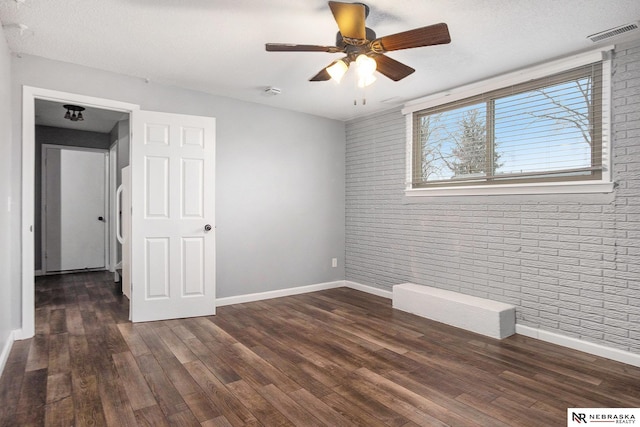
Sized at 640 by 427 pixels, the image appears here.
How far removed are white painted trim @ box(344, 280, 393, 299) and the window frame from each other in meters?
1.34

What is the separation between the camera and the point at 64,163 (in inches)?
258

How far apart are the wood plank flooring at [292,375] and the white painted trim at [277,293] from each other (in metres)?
0.59

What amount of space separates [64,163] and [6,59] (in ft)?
13.8

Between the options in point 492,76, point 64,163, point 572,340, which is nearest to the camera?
point 572,340

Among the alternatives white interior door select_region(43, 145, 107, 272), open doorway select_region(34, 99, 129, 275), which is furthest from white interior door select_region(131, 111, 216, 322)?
white interior door select_region(43, 145, 107, 272)

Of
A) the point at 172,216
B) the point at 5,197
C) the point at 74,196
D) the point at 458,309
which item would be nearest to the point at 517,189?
the point at 458,309

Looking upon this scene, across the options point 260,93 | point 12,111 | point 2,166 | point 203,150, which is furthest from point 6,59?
point 260,93

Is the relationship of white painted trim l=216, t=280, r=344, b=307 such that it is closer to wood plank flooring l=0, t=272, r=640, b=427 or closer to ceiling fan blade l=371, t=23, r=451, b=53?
wood plank flooring l=0, t=272, r=640, b=427

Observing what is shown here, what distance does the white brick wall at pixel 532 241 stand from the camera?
2809mm

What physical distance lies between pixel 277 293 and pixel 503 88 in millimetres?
3476

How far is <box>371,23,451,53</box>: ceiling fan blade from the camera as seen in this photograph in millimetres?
2109

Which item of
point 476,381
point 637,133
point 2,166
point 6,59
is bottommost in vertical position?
point 476,381

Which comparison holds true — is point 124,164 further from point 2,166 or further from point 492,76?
point 492,76

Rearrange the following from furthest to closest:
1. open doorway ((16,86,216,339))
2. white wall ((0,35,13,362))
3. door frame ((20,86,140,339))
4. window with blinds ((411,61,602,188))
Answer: open doorway ((16,86,216,339)) → door frame ((20,86,140,339)) → window with blinds ((411,61,602,188)) → white wall ((0,35,13,362))
